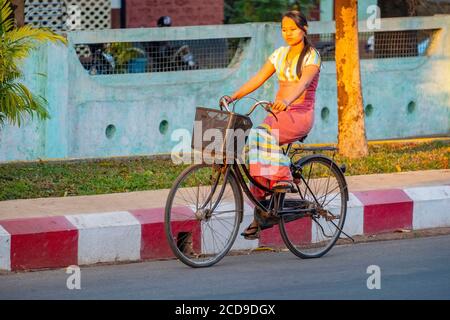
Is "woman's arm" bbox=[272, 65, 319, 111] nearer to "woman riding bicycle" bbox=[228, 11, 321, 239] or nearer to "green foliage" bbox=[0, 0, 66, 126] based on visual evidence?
"woman riding bicycle" bbox=[228, 11, 321, 239]

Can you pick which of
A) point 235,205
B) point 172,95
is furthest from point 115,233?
point 172,95

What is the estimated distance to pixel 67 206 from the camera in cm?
869

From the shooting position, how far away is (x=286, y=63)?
8.07 m

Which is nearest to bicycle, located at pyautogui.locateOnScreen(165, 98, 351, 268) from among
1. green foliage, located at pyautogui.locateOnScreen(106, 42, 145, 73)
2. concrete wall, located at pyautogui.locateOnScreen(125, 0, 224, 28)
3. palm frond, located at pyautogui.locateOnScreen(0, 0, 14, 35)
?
palm frond, located at pyautogui.locateOnScreen(0, 0, 14, 35)

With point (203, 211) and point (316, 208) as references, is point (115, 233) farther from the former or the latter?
point (316, 208)

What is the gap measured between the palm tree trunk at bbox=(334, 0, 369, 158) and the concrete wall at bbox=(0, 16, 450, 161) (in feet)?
5.03

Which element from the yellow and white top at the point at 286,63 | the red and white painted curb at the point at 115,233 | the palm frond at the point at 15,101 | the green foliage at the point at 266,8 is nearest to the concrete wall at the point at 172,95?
the palm frond at the point at 15,101

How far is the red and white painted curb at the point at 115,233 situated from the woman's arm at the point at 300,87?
1177 mm

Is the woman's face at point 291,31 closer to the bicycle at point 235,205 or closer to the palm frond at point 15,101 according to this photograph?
the bicycle at point 235,205

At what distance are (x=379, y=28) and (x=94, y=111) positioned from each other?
12.3 feet

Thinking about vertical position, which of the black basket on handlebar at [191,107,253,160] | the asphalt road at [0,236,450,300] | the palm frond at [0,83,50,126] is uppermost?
the palm frond at [0,83,50,126]

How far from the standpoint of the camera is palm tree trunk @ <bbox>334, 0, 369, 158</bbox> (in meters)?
12.0

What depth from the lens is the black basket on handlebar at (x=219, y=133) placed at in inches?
295
